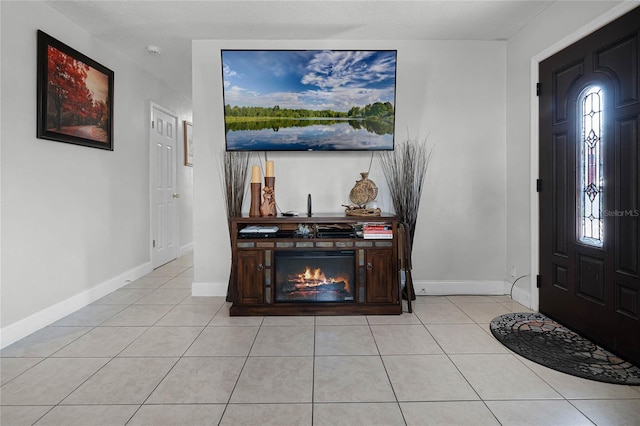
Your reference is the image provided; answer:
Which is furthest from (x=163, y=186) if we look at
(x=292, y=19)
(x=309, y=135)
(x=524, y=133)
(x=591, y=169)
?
(x=591, y=169)

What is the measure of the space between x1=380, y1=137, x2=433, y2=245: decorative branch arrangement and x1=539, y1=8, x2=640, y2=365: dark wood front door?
3.29 ft

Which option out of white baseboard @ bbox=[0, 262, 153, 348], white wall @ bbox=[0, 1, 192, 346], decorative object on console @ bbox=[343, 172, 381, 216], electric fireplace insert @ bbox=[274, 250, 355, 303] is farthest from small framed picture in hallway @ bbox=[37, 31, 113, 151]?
decorative object on console @ bbox=[343, 172, 381, 216]

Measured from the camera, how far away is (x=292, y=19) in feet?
10.2

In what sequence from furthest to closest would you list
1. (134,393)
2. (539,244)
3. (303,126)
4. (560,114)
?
(303,126) < (539,244) < (560,114) < (134,393)

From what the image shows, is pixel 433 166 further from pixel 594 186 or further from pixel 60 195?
pixel 60 195

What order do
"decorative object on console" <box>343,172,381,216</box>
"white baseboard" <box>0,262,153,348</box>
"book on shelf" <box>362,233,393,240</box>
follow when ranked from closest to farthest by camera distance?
"white baseboard" <box>0,262,153,348</box>, "book on shelf" <box>362,233,393,240</box>, "decorative object on console" <box>343,172,381,216</box>

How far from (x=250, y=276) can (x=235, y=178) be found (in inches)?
38.8

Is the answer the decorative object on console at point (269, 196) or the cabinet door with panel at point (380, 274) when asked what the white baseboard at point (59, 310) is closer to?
the decorative object on console at point (269, 196)

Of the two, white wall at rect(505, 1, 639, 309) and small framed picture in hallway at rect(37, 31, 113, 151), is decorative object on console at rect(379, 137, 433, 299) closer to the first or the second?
white wall at rect(505, 1, 639, 309)

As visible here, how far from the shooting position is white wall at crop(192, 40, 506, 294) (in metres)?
3.58

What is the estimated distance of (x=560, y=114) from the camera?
277 centimetres

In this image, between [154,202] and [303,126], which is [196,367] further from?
[154,202]

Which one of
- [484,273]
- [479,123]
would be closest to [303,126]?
[479,123]

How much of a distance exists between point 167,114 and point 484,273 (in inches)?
177
